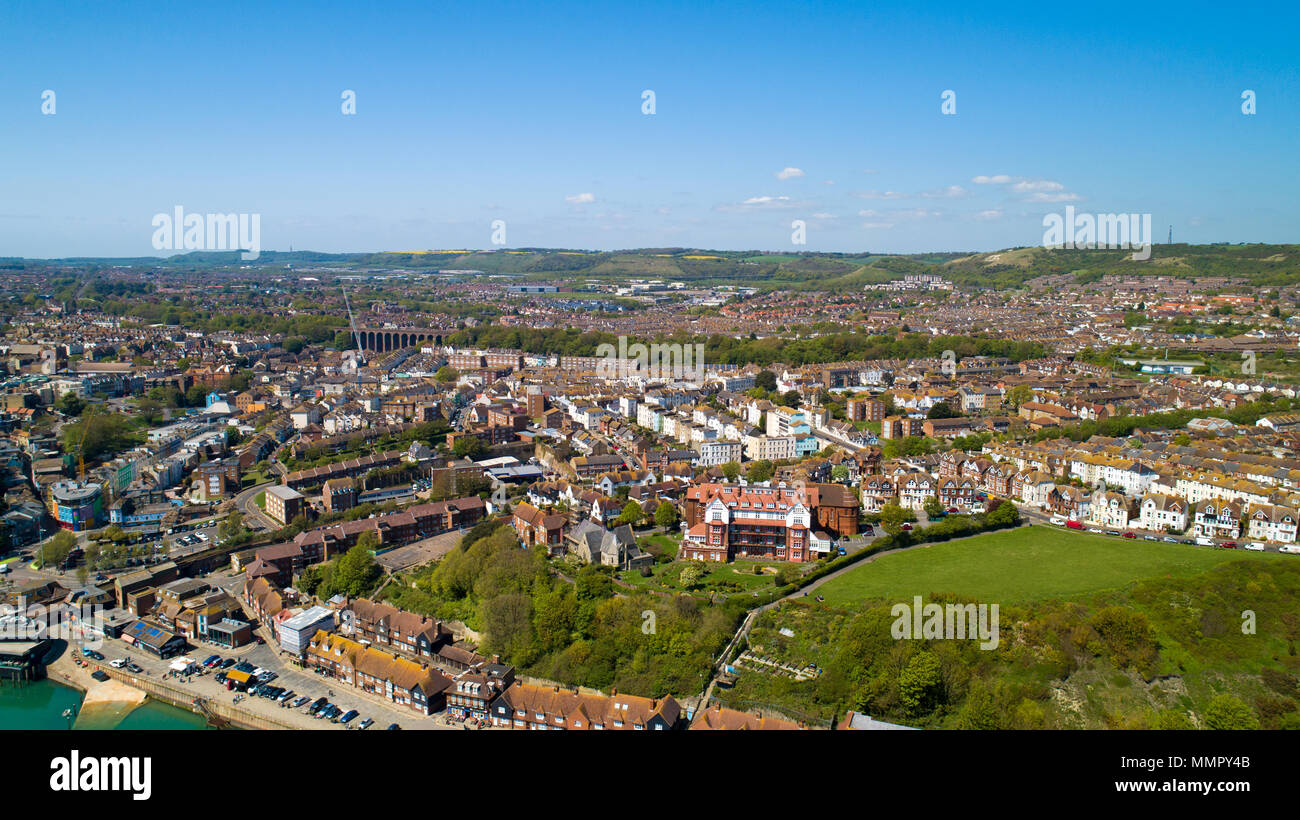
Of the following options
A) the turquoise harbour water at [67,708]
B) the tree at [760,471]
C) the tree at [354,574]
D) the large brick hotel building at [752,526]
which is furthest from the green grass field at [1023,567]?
the turquoise harbour water at [67,708]

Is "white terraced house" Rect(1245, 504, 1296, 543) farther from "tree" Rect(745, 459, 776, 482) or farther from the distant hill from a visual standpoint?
the distant hill

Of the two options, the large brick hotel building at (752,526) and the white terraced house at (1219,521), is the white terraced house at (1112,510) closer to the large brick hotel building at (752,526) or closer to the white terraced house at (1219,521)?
the white terraced house at (1219,521)

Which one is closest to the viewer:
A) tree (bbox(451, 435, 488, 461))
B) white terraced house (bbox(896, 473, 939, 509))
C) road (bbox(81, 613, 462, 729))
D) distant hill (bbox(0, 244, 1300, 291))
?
road (bbox(81, 613, 462, 729))

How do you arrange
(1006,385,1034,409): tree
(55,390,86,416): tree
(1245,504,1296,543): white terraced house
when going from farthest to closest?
(1006,385,1034,409): tree < (55,390,86,416): tree < (1245,504,1296,543): white terraced house

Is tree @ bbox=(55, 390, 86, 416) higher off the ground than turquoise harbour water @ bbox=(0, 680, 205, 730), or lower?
higher

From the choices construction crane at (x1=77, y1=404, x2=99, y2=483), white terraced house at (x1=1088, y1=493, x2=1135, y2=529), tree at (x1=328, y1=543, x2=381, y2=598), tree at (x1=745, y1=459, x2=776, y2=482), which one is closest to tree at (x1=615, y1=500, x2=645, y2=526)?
tree at (x1=745, y1=459, x2=776, y2=482)

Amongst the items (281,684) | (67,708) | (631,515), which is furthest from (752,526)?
(67,708)

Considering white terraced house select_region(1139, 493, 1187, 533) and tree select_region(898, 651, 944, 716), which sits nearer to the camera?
tree select_region(898, 651, 944, 716)
